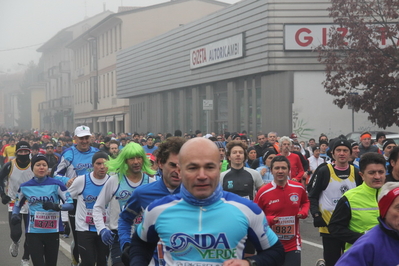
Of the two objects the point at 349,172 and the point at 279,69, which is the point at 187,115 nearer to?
the point at 279,69

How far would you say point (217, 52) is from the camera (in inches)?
1280

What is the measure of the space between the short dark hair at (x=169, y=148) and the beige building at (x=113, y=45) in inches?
1829

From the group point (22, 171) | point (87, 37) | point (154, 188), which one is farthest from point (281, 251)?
point (87, 37)

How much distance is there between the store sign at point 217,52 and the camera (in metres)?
30.1

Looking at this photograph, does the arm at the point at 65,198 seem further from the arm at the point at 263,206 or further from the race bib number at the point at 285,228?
the race bib number at the point at 285,228

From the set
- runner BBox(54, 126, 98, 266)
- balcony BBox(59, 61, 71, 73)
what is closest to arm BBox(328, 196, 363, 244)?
runner BBox(54, 126, 98, 266)

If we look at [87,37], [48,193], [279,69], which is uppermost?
[87,37]

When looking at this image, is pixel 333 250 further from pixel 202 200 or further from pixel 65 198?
pixel 202 200

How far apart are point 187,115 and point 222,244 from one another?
115 feet

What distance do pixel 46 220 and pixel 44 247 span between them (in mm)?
325

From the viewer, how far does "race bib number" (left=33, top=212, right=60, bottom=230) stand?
8203mm

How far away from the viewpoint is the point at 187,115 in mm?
38406

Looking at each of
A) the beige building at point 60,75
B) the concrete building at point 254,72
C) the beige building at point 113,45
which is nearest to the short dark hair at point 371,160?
the concrete building at point 254,72

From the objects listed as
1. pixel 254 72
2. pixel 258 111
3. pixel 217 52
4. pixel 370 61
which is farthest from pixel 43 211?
pixel 217 52
